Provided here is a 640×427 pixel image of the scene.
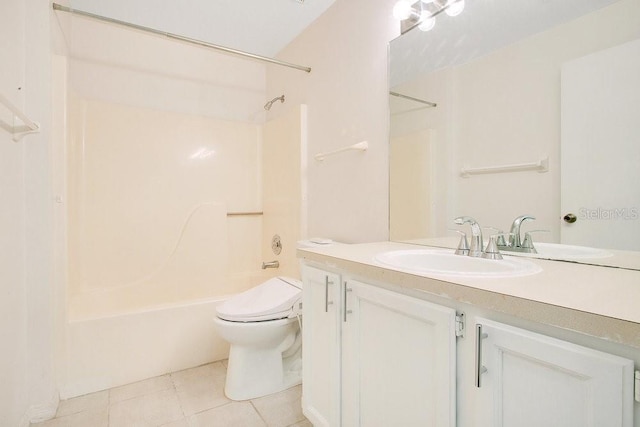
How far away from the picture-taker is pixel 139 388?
1820mm

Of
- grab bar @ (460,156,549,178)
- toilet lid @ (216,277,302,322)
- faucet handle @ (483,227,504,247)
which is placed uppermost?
grab bar @ (460,156,549,178)

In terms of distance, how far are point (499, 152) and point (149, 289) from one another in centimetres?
231

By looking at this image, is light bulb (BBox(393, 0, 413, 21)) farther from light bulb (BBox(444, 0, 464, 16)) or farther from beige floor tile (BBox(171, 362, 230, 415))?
beige floor tile (BBox(171, 362, 230, 415))

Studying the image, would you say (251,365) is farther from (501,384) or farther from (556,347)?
(556,347)

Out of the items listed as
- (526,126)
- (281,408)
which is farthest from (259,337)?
(526,126)

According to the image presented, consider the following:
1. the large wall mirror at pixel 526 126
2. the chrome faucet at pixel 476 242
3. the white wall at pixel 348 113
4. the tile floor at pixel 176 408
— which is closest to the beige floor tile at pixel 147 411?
the tile floor at pixel 176 408

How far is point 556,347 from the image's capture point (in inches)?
23.5

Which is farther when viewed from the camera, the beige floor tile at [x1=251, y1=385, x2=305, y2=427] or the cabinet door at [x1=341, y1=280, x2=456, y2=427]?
the beige floor tile at [x1=251, y1=385, x2=305, y2=427]

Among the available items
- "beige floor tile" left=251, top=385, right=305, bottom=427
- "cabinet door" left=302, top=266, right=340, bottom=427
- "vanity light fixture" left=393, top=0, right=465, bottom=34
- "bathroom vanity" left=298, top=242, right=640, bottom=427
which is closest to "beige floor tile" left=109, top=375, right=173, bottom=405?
"beige floor tile" left=251, top=385, right=305, bottom=427

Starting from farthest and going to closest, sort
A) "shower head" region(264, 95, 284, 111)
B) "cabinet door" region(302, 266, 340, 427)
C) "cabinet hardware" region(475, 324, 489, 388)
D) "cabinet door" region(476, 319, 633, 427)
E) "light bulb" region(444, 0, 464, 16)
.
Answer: "shower head" region(264, 95, 284, 111) → "light bulb" region(444, 0, 464, 16) → "cabinet door" region(302, 266, 340, 427) → "cabinet hardware" region(475, 324, 489, 388) → "cabinet door" region(476, 319, 633, 427)

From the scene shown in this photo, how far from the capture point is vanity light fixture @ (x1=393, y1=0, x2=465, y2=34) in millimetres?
1434

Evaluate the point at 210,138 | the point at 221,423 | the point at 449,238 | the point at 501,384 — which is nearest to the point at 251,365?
the point at 221,423

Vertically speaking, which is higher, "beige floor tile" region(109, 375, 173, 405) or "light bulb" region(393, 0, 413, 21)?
"light bulb" region(393, 0, 413, 21)

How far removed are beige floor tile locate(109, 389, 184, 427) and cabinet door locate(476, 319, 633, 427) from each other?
4.90 ft
